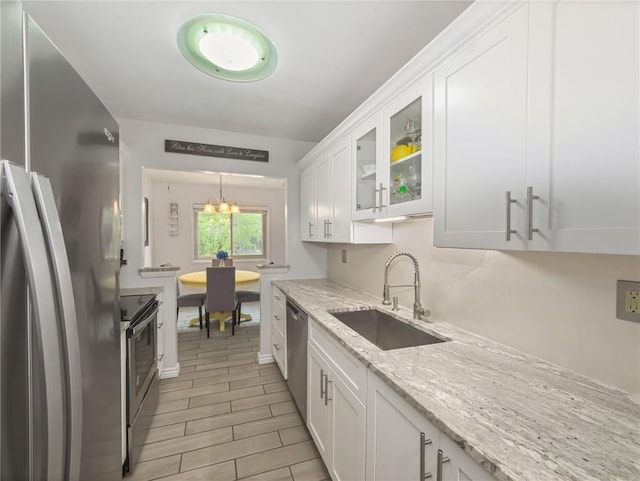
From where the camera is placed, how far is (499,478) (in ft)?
1.93

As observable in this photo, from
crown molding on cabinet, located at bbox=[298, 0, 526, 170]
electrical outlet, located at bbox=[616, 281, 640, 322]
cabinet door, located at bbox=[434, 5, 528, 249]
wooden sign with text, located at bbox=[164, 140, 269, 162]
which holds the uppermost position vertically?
wooden sign with text, located at bbox=[164, 140, 269, 162]

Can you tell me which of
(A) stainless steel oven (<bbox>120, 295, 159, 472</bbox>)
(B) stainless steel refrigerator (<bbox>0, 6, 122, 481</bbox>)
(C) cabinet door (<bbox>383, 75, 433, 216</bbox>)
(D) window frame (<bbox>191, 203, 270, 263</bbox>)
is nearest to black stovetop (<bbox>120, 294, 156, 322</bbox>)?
(A) stainless steel oven (<bbox>120, 295, 159, 472</bbox>)

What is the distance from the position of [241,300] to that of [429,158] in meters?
3.63

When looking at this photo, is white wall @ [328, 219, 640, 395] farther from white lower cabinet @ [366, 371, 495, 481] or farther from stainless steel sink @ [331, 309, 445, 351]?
white lower cabinet @ [366, 371, 495, 481]

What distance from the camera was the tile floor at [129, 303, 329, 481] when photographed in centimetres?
166

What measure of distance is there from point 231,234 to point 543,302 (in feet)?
18.2

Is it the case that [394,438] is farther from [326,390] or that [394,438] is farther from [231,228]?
[231,228]

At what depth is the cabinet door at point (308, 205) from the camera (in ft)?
9.05

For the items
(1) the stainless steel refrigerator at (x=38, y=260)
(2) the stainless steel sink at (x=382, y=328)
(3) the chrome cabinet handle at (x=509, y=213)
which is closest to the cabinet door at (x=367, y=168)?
(2) the stainless steel sink at (x=382, y=328)

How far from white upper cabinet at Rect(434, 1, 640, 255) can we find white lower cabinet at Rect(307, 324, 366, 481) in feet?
3.00

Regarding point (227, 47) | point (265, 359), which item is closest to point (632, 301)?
point (227, 47)

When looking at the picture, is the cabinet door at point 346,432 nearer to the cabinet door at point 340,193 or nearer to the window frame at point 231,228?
the cabinet door at point 340,193

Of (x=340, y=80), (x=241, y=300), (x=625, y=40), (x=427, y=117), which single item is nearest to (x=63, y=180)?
(x=427, y=117)

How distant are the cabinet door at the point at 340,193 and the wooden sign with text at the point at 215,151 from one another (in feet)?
3.31
